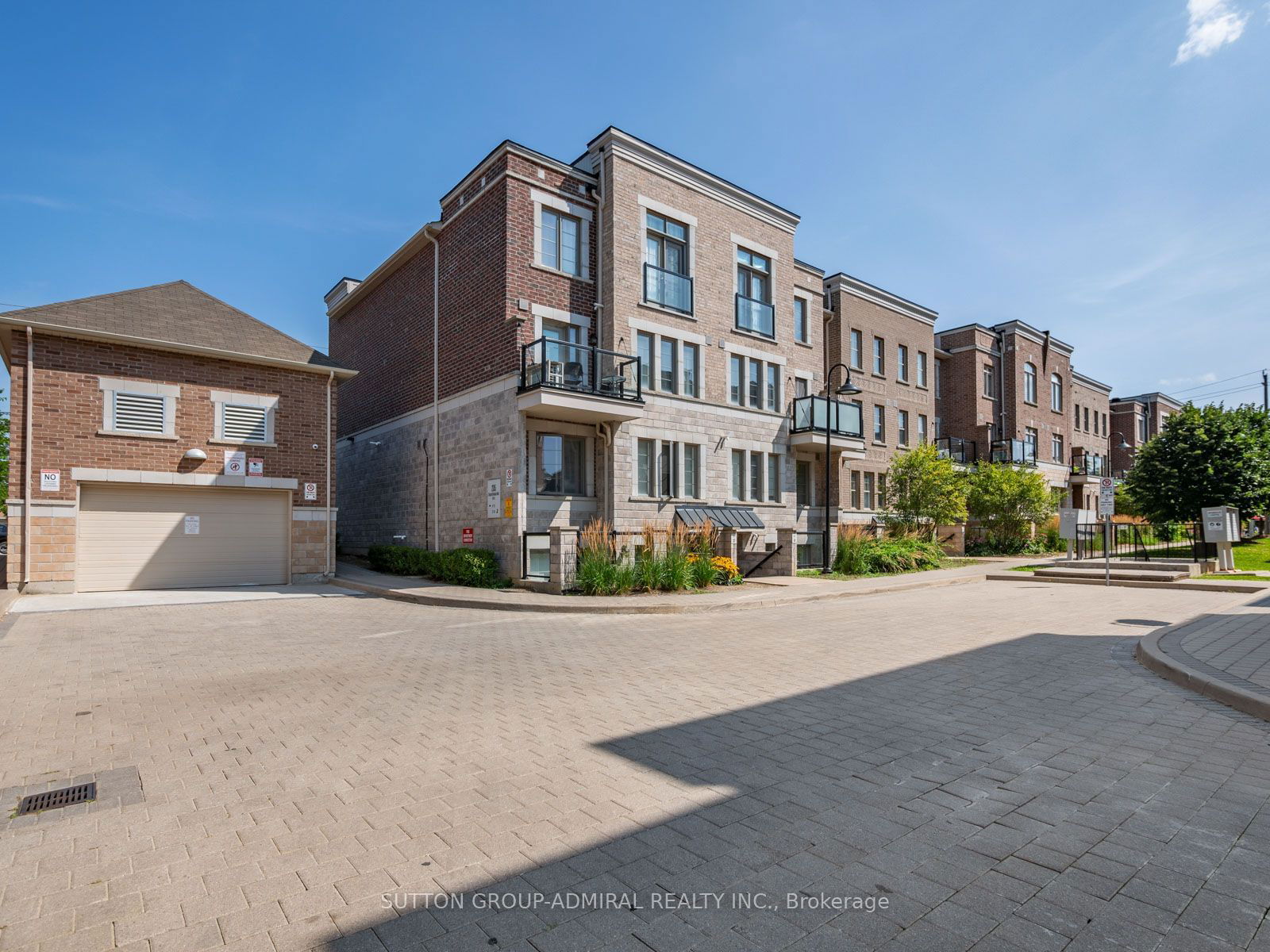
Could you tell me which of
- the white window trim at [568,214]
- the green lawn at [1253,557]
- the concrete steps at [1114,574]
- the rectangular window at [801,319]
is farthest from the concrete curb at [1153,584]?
the white window trim at [568,214]

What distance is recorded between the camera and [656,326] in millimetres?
19125

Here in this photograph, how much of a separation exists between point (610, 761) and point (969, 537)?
1175 inches

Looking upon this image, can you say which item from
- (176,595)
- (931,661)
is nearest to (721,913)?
(931,661)

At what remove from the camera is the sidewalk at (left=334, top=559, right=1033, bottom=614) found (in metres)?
13.3

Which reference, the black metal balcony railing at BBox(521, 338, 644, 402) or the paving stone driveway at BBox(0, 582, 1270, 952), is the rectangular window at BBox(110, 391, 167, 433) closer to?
the black metal balcony railing at BBox(521, 338, 644, 402)

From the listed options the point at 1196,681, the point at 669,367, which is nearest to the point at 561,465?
the point at 669,367

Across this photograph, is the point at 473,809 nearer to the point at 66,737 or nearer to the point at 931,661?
the point at 66,737

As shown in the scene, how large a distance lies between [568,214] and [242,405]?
31.7 ft

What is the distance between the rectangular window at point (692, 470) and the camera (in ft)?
64.4

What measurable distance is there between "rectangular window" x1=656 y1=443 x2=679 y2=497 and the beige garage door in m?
9.93

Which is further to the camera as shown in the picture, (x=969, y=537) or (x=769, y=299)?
(x=969, y=537)

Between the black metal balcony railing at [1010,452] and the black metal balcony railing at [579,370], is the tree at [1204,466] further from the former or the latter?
the black metal balcony railing at [579,370]

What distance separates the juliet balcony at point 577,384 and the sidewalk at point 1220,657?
37.2 feet

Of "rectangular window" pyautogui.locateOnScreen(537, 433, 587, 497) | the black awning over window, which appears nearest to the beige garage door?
"rectangular window" pyautogui.locateOnScreen(537, 433, 587, 497)
